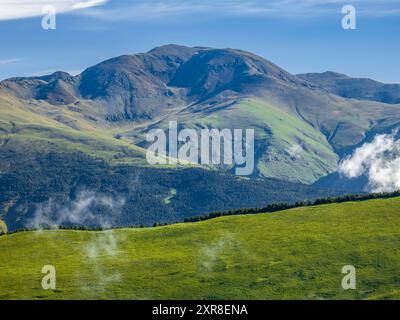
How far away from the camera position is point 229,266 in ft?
579

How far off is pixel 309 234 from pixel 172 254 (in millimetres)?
33279

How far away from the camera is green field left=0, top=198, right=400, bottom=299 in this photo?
16075cm

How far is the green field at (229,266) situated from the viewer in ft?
527

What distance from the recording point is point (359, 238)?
185 meters

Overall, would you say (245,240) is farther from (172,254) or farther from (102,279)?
(102,279)

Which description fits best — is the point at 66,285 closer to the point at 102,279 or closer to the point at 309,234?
the point at 102,279
